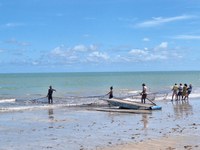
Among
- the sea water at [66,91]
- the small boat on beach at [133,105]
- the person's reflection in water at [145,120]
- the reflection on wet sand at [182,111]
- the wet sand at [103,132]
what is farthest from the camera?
the sea water at [66,91]

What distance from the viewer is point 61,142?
14531 mm

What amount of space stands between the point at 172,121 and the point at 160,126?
6.87 feet

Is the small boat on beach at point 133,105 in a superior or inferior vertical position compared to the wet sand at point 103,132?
superior

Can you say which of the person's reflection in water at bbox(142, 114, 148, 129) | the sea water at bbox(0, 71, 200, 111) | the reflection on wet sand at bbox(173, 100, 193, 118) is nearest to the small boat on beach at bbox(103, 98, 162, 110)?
the reflection on wet sand at bbox(173, 100, 193, 118)

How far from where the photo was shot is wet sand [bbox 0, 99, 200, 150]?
13844mm

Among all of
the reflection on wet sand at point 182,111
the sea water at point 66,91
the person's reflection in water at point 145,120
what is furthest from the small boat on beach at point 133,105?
A: the sea water at point 66,91

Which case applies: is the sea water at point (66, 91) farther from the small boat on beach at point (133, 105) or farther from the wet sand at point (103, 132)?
the wet sand at point (103, 132)

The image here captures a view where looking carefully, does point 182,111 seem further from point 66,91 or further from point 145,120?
point 66,91

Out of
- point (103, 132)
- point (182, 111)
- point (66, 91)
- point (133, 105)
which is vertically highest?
point (66, 91)

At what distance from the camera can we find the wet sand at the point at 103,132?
13.8 meters

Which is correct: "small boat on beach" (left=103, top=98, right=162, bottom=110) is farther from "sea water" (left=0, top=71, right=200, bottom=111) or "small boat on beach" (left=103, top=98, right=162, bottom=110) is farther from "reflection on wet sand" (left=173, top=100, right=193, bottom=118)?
"sea water" (left=0, top=71, right=200, bottom=111)

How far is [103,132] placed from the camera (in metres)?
16.8

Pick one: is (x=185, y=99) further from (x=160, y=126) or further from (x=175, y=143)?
(x=175, y=143)

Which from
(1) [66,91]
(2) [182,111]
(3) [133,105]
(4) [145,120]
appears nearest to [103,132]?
(4) [145,120]
